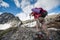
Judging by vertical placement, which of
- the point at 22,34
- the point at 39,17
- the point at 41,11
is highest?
the point at 41,11

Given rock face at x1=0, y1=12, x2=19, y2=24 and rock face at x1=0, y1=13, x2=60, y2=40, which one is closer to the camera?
rock face at x1=0, y1=13, x2=60, y2=40

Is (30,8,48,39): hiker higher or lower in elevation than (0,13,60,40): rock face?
higher

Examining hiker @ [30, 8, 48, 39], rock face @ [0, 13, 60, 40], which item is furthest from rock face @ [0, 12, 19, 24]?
hiker @ [30, 8, 48, 39]

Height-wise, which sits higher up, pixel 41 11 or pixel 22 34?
pixel 41 11

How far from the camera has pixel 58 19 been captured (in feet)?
12.6

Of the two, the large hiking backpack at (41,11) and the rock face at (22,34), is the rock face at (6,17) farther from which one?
the large hiking backpack at (41,11)

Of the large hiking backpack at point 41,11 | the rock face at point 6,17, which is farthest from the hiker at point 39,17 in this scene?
the rock face at point 6,17

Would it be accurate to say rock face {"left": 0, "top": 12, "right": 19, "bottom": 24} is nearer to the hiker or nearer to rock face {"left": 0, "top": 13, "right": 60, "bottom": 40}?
rock face {"left": 0, "top": 13, "right": 60, "bottom": 40}

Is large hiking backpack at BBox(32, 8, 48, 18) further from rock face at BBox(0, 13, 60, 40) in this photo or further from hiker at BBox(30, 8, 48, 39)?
rock face at BBox(0, 13, 60, 40)

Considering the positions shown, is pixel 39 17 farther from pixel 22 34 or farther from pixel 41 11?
pixel 22 34

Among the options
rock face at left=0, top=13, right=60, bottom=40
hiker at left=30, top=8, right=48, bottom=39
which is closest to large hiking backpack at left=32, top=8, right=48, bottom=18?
hiker at left=30, top=8, right=48, bottom=39

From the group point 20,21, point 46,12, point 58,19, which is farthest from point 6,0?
point 58,19

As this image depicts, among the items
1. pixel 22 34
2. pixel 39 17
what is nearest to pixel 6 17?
pixel 22 34

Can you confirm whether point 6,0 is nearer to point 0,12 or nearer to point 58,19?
point 0,12
